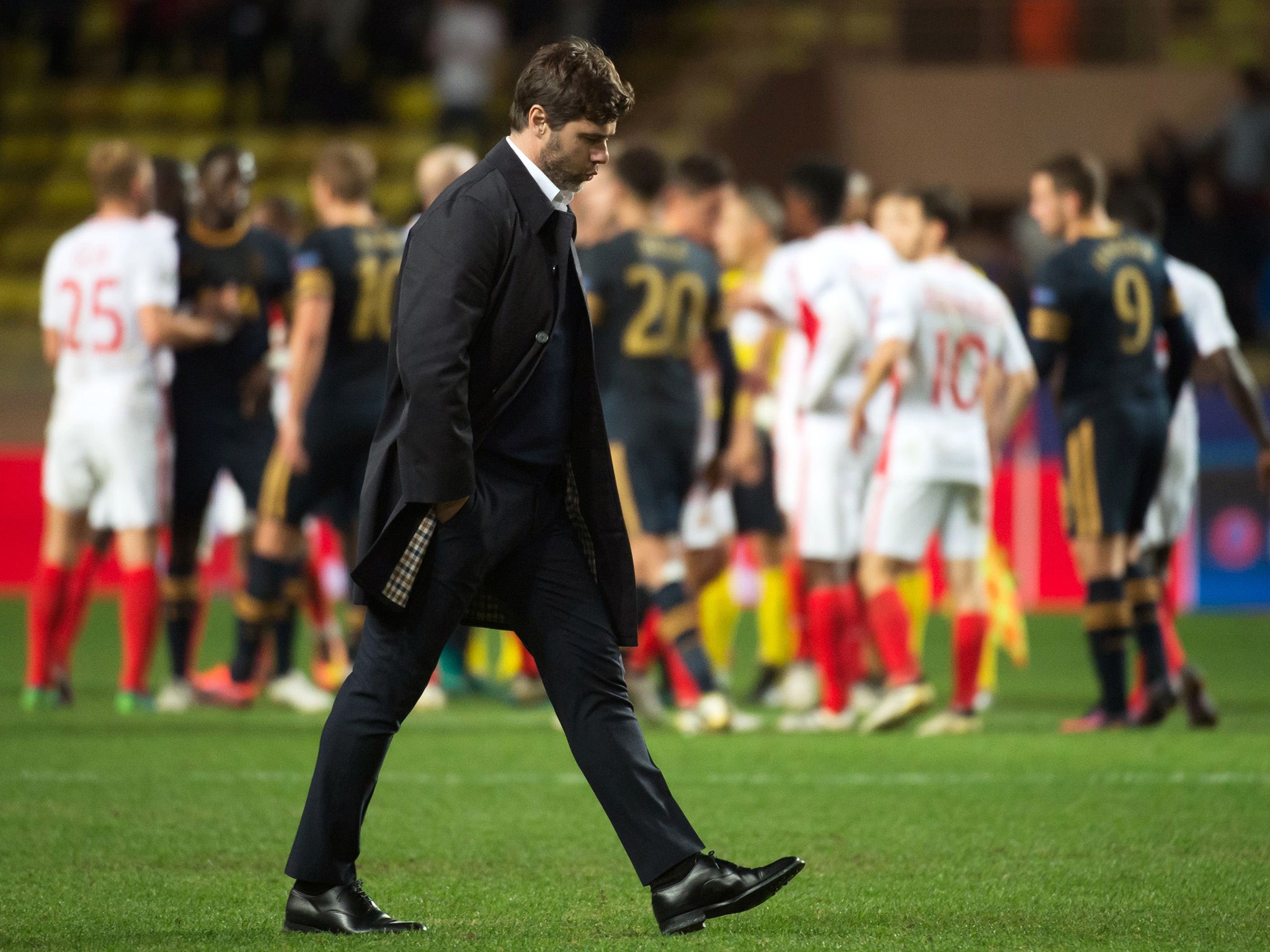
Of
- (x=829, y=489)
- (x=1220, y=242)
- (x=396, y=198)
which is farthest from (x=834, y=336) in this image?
(x=396, y=198)

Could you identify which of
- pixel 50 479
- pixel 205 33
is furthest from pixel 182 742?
pixel 205 33

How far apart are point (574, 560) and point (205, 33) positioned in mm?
17072

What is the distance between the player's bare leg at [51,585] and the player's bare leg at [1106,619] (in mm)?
4224

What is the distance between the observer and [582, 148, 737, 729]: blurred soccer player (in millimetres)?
8156

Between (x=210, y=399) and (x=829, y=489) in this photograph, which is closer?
(x=829, y=489)

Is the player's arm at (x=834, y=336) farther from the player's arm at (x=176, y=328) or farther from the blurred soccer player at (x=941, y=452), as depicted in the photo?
the player's arm at (x=176, y=328)

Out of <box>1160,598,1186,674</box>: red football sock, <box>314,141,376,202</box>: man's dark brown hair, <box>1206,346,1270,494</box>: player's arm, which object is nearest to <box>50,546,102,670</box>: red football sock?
<box>314,141,376,202</box>: man's dark brown hair

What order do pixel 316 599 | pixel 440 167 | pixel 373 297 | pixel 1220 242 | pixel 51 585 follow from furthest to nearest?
pixel 1220 242 < pixel 316 599 < pixel 440 167 < pixel 373 297 < pixel 51 585

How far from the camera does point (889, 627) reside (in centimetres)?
803

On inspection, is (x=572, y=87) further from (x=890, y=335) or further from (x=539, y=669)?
(x=890, y=335)

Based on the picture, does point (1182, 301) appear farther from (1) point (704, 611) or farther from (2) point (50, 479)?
(2) point (50, 479)

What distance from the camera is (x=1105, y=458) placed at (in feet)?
26.3

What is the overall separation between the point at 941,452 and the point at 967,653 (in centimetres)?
84

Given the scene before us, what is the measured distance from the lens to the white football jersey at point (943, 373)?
7980mm
